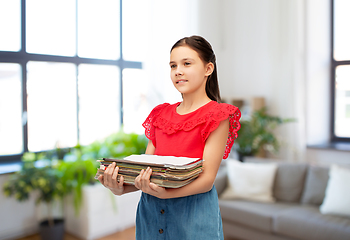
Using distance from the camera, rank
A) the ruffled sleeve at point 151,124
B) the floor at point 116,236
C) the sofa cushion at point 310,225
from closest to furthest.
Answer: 1. the ruffled sleeve at point 151,124
2. the sofa cushion at point 310,225
3. the floor at point 116,236

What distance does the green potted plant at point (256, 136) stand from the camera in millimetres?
3861

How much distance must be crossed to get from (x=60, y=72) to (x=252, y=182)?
2.29 m

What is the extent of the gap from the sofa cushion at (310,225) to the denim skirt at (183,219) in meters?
1.66

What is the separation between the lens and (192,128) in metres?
0.94

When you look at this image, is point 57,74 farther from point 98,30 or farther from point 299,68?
point 299,68

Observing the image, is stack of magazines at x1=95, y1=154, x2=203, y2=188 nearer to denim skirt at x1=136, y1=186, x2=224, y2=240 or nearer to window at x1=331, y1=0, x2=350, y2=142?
denim skirt at x1=136, y1=186, x2=224, y2=240

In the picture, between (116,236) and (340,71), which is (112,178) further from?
(340,71)

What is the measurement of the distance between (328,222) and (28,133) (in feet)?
9.32

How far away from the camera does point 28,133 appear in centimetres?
323

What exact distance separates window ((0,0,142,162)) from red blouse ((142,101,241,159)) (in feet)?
7.79

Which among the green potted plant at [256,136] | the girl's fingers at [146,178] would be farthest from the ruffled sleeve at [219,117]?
the green potted plant at [256,136]

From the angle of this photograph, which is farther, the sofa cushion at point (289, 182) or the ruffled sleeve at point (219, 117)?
the sofa cushion at point (289, 182)

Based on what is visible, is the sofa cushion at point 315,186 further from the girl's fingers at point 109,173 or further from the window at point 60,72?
the girl's fingers at point 109,173

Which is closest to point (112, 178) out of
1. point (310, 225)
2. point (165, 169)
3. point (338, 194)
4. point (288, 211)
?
point (165, 169)
